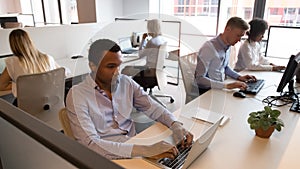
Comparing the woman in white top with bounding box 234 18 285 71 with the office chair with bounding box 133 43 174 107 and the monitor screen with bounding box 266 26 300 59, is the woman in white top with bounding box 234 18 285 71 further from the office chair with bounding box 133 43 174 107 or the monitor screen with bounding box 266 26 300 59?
the office chair with bounding box 133 43 174 107

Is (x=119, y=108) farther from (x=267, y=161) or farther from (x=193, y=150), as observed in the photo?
(x=267, y=161)

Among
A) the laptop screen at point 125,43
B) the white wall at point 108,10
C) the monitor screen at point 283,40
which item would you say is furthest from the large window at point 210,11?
the monitor screen at point 283,40

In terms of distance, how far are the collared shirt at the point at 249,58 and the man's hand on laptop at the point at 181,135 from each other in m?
1.59

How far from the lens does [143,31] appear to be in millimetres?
3984

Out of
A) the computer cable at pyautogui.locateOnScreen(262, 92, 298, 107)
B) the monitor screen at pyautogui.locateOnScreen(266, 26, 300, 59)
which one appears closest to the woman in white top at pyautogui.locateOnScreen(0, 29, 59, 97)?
the computer cable at pyautogui.locateOnScreen(262, 92, 298, 107)

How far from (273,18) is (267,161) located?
133 inches

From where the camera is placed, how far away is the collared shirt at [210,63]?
204cm

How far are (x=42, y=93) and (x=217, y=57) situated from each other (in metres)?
1.44

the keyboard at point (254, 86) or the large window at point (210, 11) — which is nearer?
the keyboard at point (254, 86)

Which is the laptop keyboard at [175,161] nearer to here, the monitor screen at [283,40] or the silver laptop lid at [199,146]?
the silver laptop lid at [199,146]

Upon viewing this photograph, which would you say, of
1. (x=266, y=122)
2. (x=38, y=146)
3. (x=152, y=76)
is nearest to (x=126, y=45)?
(x=152, y=76)

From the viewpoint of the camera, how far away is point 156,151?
103 centimetres

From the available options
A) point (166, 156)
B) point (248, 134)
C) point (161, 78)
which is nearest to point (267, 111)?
point (248, 134)

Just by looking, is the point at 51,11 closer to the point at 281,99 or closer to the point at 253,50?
the point at 253,50
